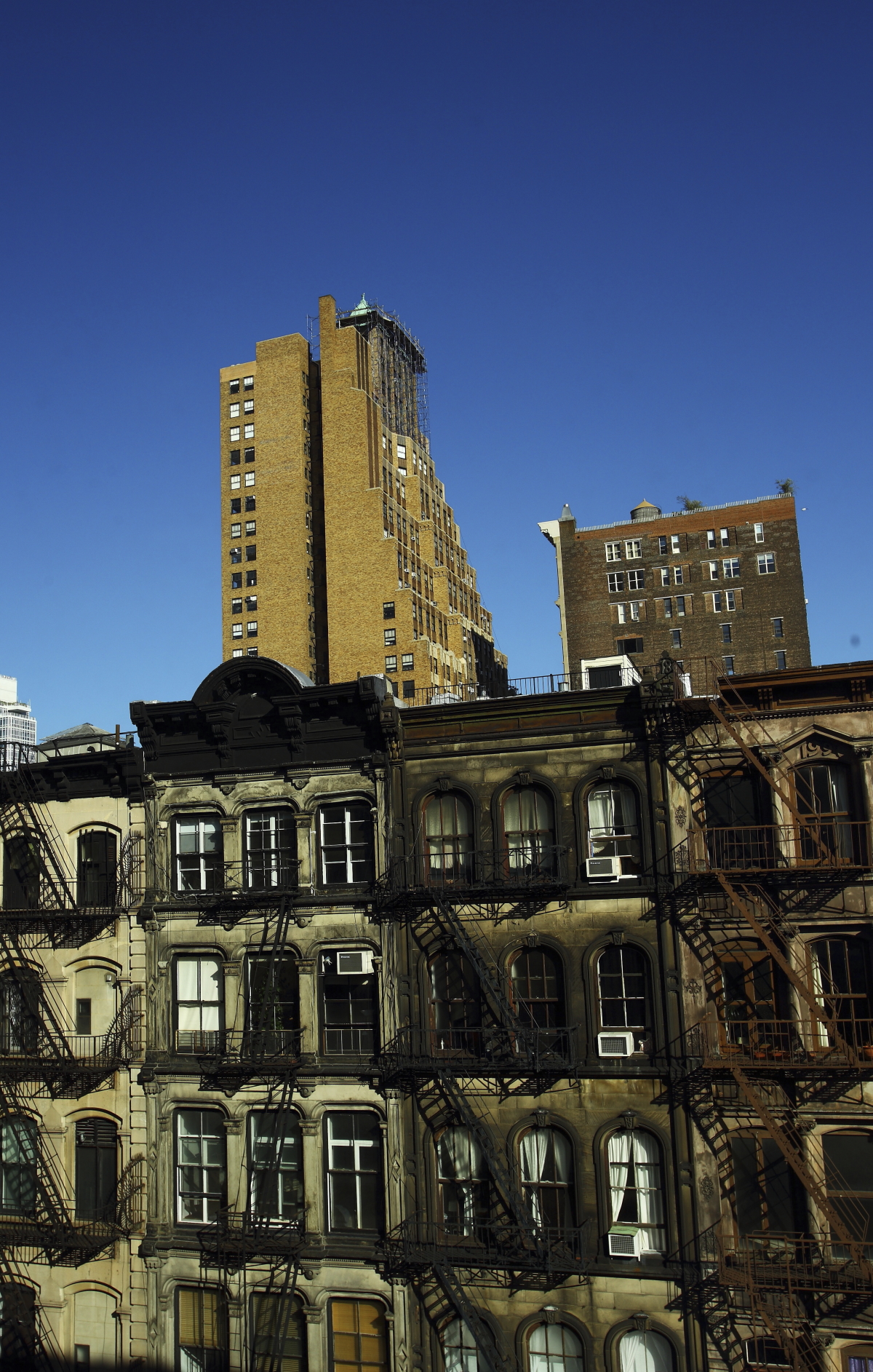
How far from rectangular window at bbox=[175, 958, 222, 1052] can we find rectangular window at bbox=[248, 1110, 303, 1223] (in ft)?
8.26

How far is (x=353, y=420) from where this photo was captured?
9425 cm

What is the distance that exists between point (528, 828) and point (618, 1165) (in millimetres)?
7711

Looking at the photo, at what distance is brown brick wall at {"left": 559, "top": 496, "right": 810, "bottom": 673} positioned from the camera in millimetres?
85500

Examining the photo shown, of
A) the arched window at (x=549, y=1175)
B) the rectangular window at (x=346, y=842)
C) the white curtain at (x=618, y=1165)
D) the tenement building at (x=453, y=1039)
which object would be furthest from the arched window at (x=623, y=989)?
the rectangular window at (x=346, y=842)

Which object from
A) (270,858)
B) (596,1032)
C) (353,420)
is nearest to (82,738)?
(270,858)

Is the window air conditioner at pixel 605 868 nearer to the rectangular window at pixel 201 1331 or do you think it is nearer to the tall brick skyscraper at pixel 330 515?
the rectangular window at pixel 201 1331

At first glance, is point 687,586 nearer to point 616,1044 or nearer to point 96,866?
point 96,866

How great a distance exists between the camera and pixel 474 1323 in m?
24.6

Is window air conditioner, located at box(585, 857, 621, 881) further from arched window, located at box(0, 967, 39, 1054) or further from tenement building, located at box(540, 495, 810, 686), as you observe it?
tenement building, located at box(540, 495, 810, 686)

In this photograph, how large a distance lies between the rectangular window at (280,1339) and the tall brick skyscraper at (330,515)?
65093 mm

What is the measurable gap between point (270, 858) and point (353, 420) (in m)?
70.2

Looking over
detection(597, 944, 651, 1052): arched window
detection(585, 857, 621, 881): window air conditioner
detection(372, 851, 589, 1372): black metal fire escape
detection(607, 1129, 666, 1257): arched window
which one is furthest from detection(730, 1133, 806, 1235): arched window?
detection(585, 857, 621, 881): window air conditioner

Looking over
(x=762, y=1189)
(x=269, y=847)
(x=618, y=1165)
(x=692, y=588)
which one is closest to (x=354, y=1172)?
(x=618, y=1165)

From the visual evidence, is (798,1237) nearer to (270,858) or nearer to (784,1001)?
(784,1001)
